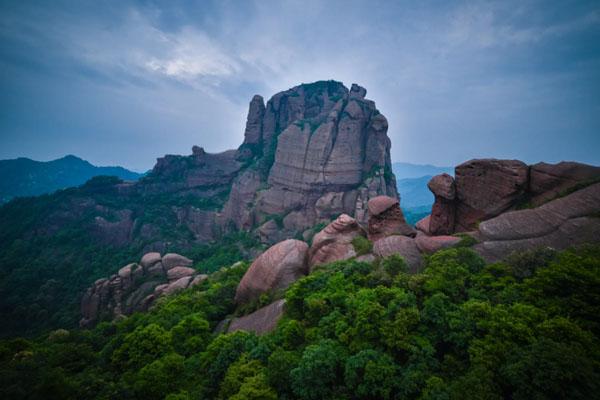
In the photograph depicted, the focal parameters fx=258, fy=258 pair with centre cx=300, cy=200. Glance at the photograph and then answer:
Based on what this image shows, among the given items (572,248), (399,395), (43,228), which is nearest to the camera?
(399,395)

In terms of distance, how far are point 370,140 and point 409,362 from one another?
197 ft

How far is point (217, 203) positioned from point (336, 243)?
6077 cm

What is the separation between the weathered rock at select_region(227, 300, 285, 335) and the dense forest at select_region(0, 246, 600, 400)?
7.02ft

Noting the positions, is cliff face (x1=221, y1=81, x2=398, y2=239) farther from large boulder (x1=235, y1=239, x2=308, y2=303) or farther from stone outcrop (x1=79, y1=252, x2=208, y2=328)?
large boulder (x1=235, y1=239, x2=308, y2=303)

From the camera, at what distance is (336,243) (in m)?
22.5

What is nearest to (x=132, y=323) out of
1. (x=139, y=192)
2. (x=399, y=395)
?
(x=399, y=395)

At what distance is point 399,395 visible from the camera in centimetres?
743

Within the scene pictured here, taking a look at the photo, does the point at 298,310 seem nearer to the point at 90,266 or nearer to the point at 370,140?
the point at 370,140

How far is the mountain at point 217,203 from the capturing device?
56562 mm

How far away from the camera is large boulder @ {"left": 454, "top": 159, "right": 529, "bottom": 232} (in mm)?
18172

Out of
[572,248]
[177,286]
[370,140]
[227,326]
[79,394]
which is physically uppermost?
[370,140]

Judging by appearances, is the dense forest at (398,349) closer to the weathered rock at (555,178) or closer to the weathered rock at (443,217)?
the weathered rock at (555,178)

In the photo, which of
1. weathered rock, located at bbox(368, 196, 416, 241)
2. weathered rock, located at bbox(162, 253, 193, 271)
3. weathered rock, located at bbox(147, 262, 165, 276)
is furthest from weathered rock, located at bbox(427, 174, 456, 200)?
weathered rock, located at bbox(162, 253, 193, 271)

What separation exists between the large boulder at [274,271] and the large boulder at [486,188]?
13.8 meters
